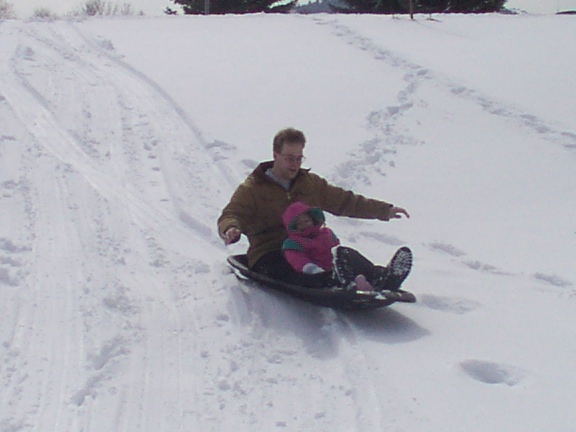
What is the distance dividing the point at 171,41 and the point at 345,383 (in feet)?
31.0

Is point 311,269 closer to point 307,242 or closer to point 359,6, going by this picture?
point 307,242

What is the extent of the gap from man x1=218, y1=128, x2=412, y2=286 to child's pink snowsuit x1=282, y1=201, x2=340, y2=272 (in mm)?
105

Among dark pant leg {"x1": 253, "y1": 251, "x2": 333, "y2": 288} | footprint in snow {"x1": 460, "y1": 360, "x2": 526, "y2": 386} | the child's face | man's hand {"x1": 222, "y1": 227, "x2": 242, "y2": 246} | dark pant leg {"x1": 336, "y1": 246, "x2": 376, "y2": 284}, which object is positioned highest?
the child's face

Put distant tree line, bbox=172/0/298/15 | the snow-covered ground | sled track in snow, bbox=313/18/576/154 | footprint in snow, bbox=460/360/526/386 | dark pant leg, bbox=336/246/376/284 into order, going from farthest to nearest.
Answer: distant tree line, bbox=172/0/298/15
sled track in snow, bbox=313/18/576/154
dark pant leg, bbox=336/246/376/284
footprint in snow, bbox=460/360/526/386
the snow-covered ground

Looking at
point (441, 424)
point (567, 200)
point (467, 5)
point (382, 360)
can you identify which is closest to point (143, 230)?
point (382, 360)

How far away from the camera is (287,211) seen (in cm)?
427

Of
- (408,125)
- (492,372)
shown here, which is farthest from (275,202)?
(408,125)

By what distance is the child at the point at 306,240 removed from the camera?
13.8 ft

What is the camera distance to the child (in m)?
4.22

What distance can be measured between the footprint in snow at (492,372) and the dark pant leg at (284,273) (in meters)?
0.90

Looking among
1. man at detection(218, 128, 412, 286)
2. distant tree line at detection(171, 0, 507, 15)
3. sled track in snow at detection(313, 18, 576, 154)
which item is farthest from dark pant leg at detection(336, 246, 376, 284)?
distant tree line at detection(171, 0, 507, 15)

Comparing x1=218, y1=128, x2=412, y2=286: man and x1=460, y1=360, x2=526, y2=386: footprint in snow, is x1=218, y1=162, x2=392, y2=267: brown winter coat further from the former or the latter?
x1=460, y1=360, x2=526, y2=386: footprint in snow

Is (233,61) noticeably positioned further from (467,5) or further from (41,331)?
(467,5)

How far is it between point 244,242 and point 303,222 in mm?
1325
